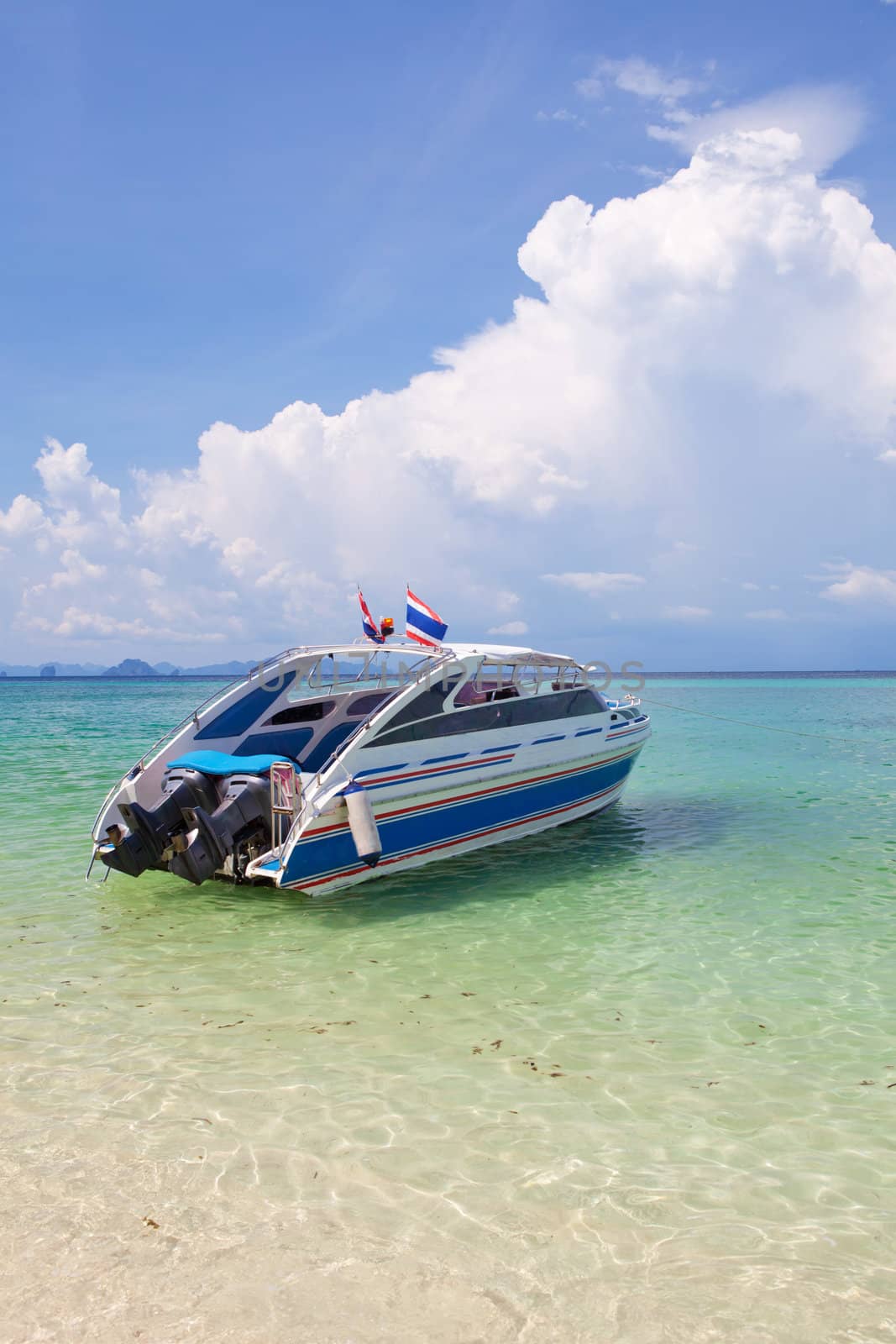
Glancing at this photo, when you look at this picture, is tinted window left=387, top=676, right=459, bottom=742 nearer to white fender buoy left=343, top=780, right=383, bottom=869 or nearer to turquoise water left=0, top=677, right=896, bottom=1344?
white fender buoy left=343, top=780, right=383, bottom=869

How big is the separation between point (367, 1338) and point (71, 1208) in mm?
1518

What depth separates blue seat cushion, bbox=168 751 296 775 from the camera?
950cm

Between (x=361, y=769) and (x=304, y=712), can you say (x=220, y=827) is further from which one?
(x=304, y=712)

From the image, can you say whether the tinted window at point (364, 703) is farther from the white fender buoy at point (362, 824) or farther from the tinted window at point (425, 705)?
the white fender buoy at point (362, 824)

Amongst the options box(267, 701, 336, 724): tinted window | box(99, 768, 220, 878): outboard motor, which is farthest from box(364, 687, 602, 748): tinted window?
box(267, 701, 336, 724): tinted window

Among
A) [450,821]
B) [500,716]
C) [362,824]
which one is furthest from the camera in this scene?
[500,716]

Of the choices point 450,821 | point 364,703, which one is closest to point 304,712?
point 364,703

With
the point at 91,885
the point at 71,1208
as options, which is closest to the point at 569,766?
the point at 91,885

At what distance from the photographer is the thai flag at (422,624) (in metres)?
12.1

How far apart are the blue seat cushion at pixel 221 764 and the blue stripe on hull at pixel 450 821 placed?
3.83 feet

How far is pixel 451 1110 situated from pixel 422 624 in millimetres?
8123

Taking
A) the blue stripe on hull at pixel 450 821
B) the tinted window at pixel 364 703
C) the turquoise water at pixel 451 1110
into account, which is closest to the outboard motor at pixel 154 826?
the turquoise water at pixel 451 1110

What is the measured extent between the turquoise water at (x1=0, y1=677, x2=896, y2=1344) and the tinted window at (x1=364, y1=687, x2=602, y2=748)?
65.5 inches

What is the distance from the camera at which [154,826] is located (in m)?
8.99
